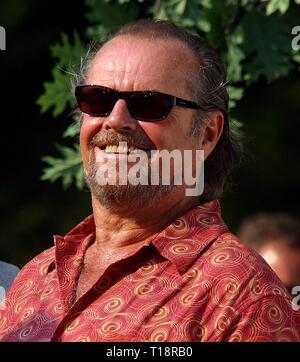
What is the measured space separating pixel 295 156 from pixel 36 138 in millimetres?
1451

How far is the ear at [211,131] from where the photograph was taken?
167 inches

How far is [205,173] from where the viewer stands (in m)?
4.32

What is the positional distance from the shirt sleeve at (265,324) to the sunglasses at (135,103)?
2.29 feet

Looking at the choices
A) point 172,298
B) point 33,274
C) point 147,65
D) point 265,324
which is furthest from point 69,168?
point 265,324

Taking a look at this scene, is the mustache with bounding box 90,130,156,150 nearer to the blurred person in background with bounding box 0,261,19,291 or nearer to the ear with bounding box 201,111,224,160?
the ear with bounding box 201,111,224,160

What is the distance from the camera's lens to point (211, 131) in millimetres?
4254

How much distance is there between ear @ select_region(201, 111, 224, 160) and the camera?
4234 mm

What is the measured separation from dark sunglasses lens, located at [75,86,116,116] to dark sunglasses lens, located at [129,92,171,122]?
67 mm

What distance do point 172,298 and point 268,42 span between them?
224 centimetres

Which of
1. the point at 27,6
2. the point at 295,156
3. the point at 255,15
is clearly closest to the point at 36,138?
the point at 27,6

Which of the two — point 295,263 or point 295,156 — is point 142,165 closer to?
point 295,263

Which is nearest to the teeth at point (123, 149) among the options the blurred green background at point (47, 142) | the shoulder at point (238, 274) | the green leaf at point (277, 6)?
the shoulder at point (238, 274)

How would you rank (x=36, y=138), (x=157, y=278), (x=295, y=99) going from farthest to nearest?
(x=36, y=138), (x=295, y=99), (x=157, y=278)

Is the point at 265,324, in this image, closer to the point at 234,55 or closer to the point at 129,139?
the point at 129,139
